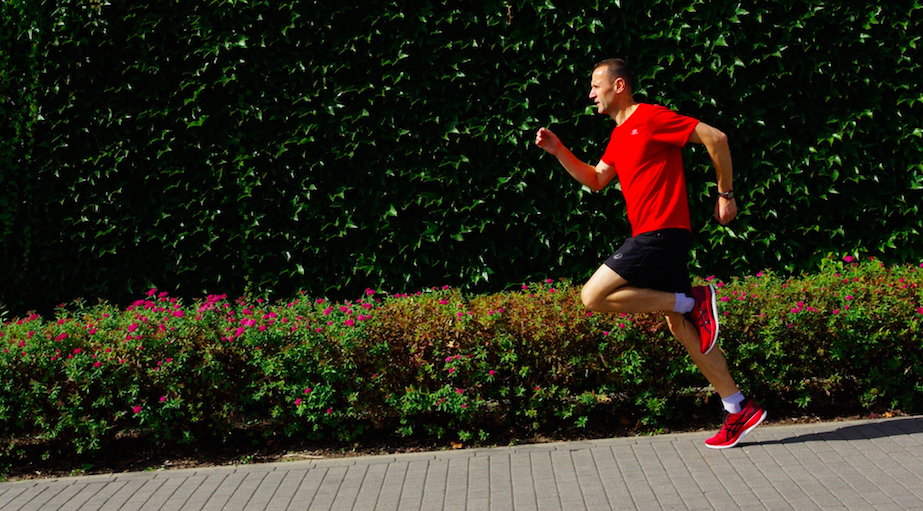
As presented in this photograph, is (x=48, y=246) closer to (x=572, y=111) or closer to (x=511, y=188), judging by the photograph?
(x=511, y=188)

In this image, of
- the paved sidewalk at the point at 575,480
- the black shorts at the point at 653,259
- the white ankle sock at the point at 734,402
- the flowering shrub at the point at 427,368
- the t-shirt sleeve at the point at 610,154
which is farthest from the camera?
the flowering shrub at the point at 427,368

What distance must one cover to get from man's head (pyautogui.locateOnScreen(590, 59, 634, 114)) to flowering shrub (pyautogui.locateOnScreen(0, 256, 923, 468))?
1151 millimetres

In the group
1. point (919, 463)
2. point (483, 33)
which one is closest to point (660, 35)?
point (483, 33)

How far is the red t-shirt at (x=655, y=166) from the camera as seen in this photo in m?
4.98

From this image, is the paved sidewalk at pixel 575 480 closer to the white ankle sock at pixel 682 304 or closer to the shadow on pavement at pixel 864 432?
the shadow on pavement at pixel 864 432

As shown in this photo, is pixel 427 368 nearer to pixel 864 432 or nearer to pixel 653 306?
pixel 653 306

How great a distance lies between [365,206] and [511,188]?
1013mm

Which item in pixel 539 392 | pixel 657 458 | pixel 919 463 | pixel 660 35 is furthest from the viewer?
pixel 660 35

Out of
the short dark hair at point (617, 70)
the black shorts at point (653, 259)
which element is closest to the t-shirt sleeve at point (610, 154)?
the short dark hair at point (617, 70)

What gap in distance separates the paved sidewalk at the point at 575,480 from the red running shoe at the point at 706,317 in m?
0.56

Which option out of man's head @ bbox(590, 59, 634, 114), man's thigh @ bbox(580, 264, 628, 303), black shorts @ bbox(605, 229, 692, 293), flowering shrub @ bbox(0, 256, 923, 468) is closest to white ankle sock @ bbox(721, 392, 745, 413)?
flowering shrub @ bbox(0, 256, 923, 468)

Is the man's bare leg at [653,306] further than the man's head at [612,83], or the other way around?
the man's head at [612,83]

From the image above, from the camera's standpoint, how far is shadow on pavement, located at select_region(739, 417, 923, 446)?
5.11 metres

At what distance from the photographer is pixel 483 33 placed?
6688mm
